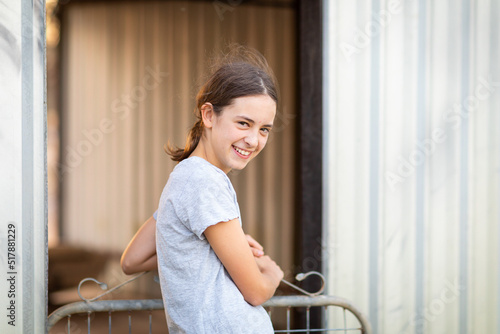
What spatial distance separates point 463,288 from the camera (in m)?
2.45

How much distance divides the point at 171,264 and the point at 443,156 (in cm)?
157

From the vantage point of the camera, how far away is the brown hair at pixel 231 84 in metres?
1.47

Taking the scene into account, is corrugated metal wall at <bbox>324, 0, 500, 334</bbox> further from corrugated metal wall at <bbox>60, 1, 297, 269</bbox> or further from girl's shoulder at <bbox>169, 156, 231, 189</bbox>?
corrugated metal wall at <bbox>60, 1, 297, 269</bbox>

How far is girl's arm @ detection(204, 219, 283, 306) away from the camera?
134cm

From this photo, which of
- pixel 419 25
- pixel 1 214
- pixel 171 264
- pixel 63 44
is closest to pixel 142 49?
pixel 63 44

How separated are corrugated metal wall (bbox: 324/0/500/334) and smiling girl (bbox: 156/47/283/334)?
91 centimetres

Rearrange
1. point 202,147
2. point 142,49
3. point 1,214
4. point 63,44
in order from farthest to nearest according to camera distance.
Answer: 1. point 63,44
2. point 142,49
3. point 1,214
4. point 202,147

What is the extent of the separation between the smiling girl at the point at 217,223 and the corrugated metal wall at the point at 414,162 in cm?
91

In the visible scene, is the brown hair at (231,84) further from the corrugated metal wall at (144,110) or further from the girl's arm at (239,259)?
the corrugated metal wall at (144,110)

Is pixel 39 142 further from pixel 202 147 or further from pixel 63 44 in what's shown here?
pixel 63 44

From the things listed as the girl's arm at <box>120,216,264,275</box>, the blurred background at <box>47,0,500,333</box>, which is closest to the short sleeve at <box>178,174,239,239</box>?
the girl's arm at <box>120,216,264,275</box>

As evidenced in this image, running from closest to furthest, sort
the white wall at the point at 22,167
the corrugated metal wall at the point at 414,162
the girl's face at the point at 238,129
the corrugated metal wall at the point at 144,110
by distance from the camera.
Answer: the girl's face at the point at 238,129, the white wall at the point at 22,167, the corrugated metal wall at the point at 414,162, the corrugated metal wall at the point at 144,110

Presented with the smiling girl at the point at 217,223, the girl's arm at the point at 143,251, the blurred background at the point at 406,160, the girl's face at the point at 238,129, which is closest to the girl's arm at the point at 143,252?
the girl's arm at the point at 143,251

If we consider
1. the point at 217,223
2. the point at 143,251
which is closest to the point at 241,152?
the point at 217,223
